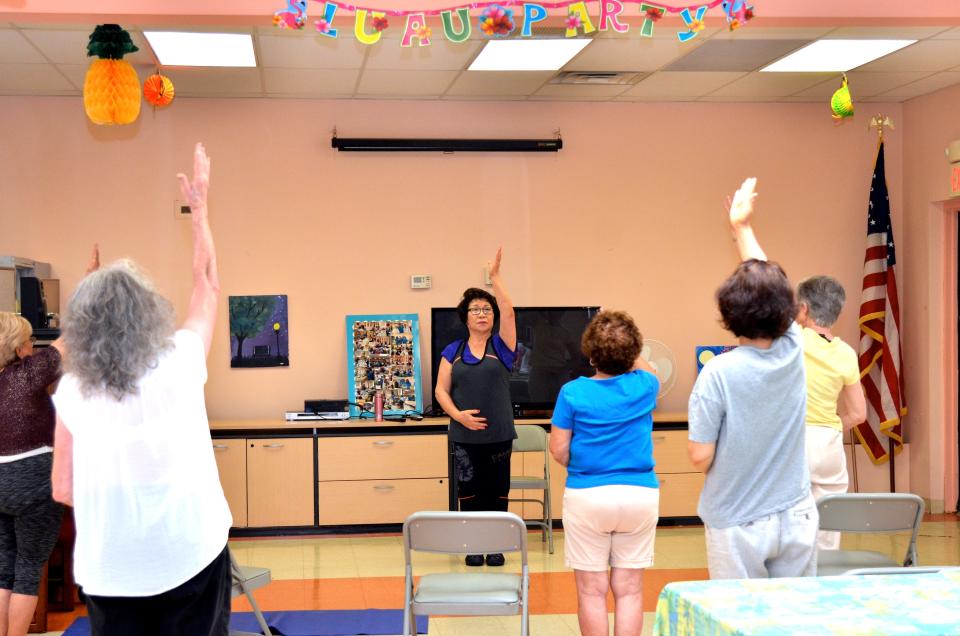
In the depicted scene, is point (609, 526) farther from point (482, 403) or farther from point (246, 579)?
point (482, 403)

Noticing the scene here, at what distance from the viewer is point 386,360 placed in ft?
24.3

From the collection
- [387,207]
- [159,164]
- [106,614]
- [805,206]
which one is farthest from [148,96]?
[805,206]

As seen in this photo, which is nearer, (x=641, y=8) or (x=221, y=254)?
(x=641, y=8)

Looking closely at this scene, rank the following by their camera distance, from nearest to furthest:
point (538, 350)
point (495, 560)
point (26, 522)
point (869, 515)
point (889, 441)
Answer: point (869, 515) → point (26, 522) → point (495, 560) → point (538, 350) → point (889, 441)

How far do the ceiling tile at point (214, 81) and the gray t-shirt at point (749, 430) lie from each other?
15.1 feet

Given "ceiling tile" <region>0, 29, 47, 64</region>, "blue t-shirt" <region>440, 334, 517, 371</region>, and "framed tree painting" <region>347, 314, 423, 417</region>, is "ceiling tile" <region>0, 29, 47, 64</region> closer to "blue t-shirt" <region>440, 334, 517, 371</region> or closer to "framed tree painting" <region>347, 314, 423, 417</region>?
"framed tree painting" <region>347, 314, 423, 417</region>

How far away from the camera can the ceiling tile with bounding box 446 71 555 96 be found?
6.81 metres

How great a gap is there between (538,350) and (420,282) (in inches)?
39.2

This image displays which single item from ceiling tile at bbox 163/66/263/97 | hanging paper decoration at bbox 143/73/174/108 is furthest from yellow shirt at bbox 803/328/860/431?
ceiling tile at bbox 163/66/263/97

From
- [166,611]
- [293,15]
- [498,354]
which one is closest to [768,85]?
[498,354]

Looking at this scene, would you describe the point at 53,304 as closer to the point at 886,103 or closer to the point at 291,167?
the point at 291,167

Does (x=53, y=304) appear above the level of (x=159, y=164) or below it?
below

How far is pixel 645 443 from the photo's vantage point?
3.65 metres

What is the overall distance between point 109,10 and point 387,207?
326cm
